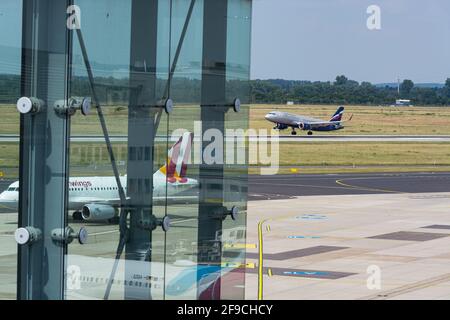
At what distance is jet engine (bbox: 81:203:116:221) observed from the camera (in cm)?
471

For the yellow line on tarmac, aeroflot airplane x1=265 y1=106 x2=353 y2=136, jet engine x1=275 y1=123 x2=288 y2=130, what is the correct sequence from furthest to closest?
jet engine x1=275 y1=123 x2=288 y2=130 → aeroflot airplane x1=265 y1=106 x2=353 y2=136 → the yellow line on tarmac

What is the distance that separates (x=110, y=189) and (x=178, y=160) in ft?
1.43

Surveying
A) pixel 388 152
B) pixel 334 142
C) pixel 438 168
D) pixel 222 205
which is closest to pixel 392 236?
pixel 222 205

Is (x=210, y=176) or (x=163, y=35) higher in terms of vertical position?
(x=163, y=35)

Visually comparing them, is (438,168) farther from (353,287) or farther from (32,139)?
(32,139)

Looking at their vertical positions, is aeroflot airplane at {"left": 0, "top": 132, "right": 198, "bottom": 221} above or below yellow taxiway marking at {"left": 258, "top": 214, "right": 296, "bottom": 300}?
above

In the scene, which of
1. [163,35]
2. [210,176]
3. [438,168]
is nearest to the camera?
[163,35]

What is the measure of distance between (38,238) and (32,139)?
1.73ft

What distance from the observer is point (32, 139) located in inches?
185

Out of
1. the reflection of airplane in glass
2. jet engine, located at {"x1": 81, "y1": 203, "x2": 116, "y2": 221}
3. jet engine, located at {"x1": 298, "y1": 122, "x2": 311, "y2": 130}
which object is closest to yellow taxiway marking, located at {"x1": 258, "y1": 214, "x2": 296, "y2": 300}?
the reflection of airplane in glass

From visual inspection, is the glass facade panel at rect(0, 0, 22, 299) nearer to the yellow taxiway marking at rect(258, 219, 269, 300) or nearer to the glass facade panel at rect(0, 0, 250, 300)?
the glass facade panel at rect(0, 0, 250, 300)

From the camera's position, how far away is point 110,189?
497cm

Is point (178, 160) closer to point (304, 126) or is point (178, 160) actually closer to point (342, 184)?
point (342, 184)

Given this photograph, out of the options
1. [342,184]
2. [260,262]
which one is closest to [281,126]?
[342,184]
